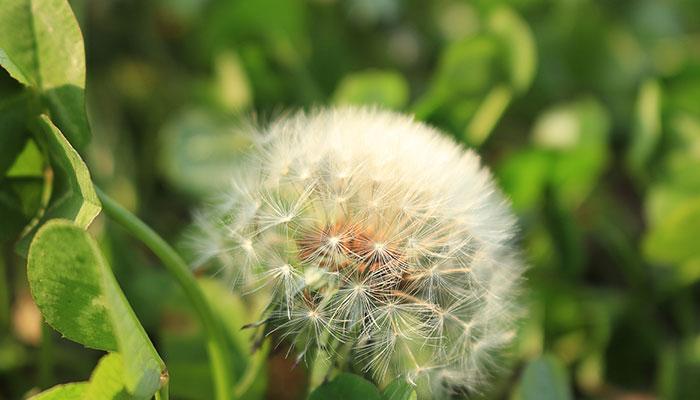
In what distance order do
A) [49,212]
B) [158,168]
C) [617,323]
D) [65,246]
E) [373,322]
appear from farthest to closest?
[158,168] → [617,323] → [49,212] → [373,322] → [65,246]

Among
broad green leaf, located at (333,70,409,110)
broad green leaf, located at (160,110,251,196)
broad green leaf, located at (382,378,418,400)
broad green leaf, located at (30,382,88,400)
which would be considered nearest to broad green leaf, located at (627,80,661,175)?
broad green leaf, located at (333,70,409,110)

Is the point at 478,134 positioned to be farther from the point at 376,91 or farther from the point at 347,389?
the point at 347,389

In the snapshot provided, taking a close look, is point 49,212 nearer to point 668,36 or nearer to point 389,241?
point 389,241

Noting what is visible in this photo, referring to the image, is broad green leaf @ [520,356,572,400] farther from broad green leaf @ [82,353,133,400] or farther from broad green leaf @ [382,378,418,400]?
broad green leaf @ [82,353,133,400]

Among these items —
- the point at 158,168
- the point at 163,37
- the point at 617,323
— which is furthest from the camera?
the point at 163,37

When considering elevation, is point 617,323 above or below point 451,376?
below

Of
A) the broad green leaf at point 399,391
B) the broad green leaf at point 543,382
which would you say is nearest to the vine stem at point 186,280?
the broad green leaf at point 399,391

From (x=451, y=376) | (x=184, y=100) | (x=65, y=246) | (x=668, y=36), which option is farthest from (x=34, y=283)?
(x=668, y=36)

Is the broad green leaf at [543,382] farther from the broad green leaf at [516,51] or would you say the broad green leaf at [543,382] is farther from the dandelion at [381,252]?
the broad green leaf at [516,51]
